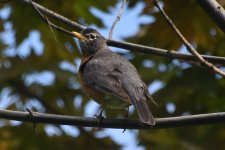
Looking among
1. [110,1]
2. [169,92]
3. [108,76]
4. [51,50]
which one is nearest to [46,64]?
[51,50]

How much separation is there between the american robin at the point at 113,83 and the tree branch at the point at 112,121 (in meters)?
0.16

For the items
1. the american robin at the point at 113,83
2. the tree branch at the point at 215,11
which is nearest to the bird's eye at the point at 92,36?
the american robin at the point at 113,83

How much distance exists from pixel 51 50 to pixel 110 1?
112cm

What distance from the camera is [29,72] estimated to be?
6422 millimetres

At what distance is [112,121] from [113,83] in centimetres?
74

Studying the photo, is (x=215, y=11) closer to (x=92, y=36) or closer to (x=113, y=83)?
(x=113, y=83)

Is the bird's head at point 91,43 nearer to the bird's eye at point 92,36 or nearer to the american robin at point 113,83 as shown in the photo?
the bird's eye at point 92,36

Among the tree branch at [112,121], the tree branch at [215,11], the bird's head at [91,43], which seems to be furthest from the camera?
the bird's head at [91,43]

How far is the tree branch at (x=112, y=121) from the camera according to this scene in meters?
3.27

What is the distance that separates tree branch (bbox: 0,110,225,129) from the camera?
3.27 metres

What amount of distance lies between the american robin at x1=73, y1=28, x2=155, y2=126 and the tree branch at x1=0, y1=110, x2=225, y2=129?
162mm

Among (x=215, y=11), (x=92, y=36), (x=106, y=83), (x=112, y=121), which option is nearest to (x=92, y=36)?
(x=92, y=36)

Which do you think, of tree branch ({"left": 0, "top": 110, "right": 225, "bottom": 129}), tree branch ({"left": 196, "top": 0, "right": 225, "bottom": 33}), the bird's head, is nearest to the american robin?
tree branch ({"left": 0, "top": 110, "right": 225, "bottom": 129})

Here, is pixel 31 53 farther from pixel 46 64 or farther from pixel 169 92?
pixel 169 92
